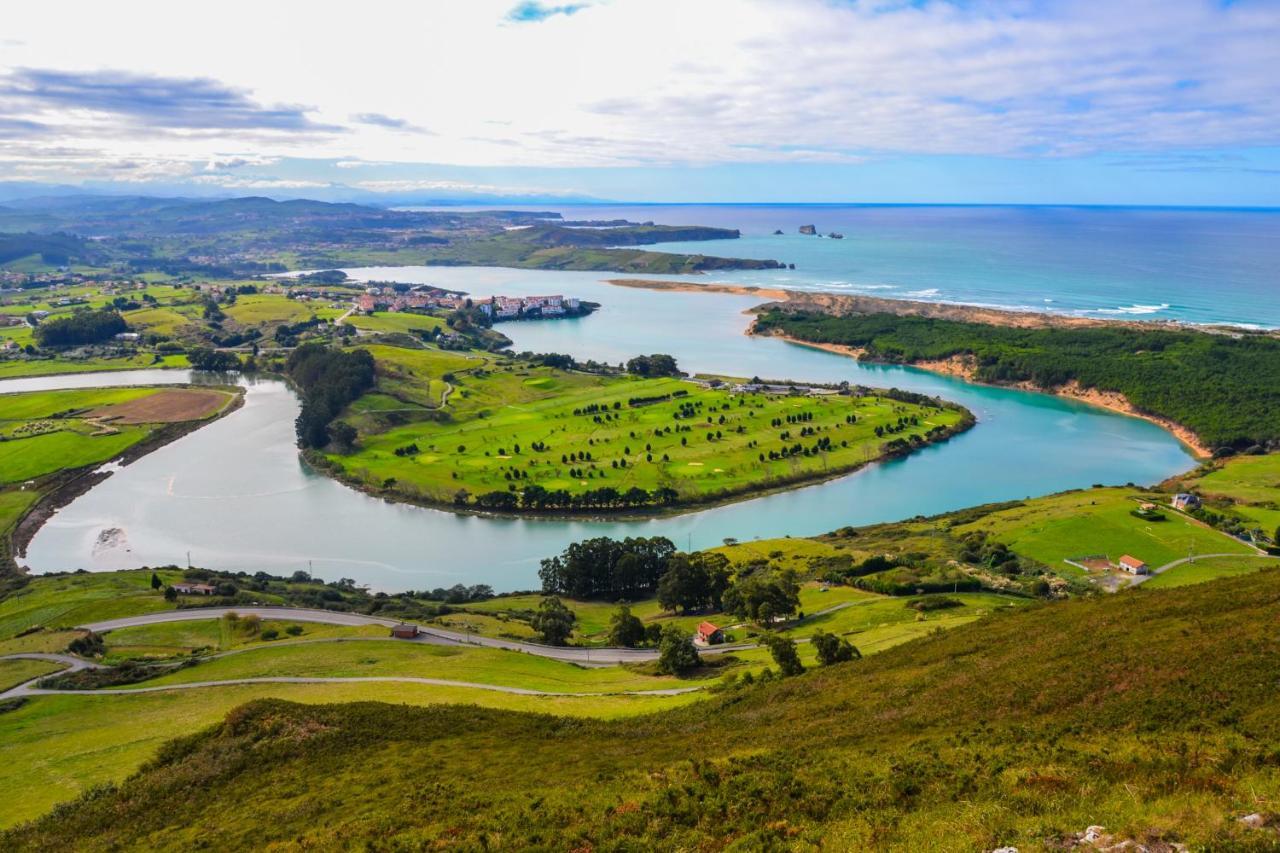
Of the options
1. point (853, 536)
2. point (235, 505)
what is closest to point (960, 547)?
point (853, 536)

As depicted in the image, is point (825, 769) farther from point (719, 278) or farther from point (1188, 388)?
point (719, 278)

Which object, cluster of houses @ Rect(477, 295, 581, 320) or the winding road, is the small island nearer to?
the winding road

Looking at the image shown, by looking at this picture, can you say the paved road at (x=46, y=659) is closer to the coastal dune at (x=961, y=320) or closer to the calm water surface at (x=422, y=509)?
the calm water surface at (x=422, y=509)

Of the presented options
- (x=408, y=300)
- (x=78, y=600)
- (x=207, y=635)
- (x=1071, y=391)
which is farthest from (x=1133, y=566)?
(x=408, y=300)

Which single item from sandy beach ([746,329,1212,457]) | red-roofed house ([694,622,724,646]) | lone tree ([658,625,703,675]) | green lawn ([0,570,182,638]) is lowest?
green lawn ([0,570,182,638])

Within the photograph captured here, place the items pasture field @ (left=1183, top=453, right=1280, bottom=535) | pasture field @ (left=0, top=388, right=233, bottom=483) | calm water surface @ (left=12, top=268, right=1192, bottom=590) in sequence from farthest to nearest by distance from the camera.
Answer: pasture field @ (left=0, top=388, right=233, bottom=483) < calm water surface @ (left=12, top=268, right=1192, bottom=590) < pasture field @ (left=1183, top=453, right=1280, bottom=535)

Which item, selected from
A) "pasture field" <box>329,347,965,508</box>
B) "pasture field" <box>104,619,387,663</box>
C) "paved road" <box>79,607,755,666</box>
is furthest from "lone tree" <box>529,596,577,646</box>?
"pasture field" <box>329,347,965,508</box>

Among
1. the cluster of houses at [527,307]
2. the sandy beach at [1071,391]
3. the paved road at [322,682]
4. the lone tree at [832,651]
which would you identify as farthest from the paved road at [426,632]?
the cluster of houses at [527,307]

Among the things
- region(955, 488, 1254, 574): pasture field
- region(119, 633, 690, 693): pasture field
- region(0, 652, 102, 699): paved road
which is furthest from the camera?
region(955, 488, 1254, 574): pasture field
